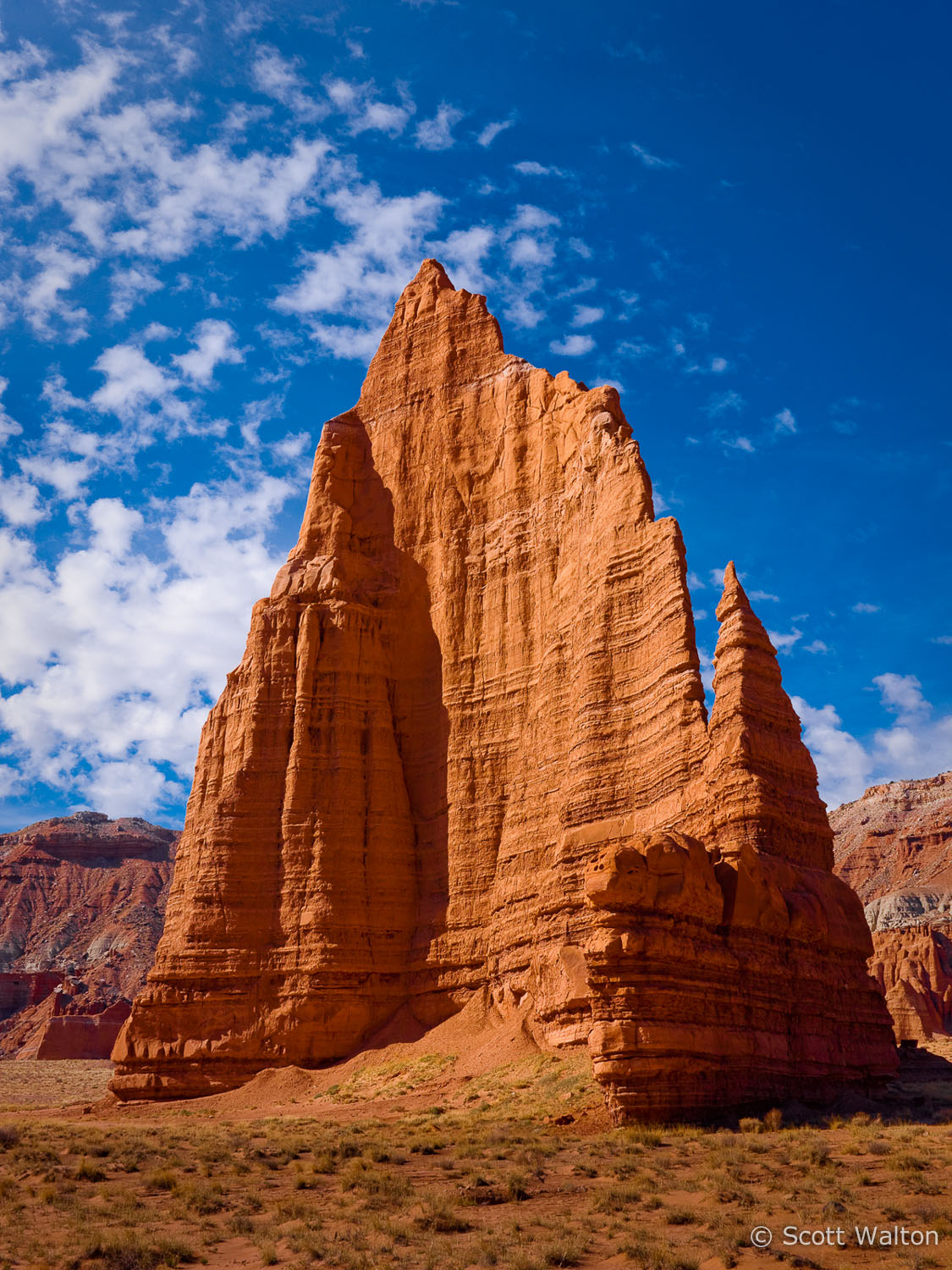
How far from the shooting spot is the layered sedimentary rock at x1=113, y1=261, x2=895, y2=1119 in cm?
2173

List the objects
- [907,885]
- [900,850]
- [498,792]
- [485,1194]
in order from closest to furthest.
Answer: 1. [485,1194]
2. [498,792]
3. [907,885]
4. [900,850]

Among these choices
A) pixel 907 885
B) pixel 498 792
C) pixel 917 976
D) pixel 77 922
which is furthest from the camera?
pixel 77 922

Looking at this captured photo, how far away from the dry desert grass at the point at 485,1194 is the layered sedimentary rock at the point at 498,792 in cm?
286

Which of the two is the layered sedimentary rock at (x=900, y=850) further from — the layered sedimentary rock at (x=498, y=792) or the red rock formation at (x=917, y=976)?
the layered sedimentary rock at (x=498, y=792)

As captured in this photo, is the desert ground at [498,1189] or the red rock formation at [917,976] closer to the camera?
the desert ground at [498,1189]

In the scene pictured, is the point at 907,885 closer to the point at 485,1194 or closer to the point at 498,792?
the point at 498,792

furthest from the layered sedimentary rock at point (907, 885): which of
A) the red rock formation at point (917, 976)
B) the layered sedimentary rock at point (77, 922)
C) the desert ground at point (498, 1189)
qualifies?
the layered sedimentary rock at point (77, 922)

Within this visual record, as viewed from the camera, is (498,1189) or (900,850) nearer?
(498,1189)

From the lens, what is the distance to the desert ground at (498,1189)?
1138 centimetres

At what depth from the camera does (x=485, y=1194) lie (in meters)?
14.3

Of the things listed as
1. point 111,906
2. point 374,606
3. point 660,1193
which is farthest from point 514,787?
point 111,906

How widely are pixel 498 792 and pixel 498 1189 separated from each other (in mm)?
24315

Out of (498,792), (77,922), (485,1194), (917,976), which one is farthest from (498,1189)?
(77,922)

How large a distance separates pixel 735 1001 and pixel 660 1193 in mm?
8170
